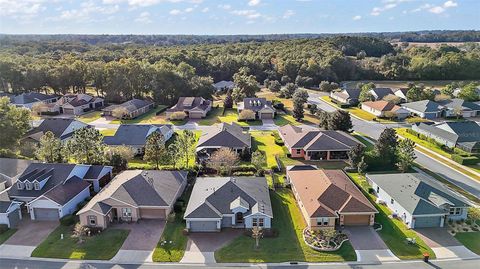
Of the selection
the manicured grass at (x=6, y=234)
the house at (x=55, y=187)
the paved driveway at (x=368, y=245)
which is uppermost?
the house at (x=55, y=187)

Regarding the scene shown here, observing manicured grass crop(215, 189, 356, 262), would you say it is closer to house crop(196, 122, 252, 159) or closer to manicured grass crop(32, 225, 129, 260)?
manicured grass crop(32, 225, 129, 260)

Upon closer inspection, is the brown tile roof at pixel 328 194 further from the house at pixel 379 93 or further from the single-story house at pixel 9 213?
the house at pixel 379 93

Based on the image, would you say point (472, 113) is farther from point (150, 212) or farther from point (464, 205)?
point (150, 212)

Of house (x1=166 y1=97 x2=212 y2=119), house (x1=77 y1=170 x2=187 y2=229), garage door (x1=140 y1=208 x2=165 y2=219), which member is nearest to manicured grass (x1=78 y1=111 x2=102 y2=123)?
house (x1=166 y1=97 x2=212 y2=119)

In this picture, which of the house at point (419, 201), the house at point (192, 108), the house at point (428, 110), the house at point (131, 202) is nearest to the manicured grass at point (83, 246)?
the house at point (131, 202)

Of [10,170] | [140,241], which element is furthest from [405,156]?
[10,170]

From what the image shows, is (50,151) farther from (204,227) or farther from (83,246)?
(204,227)
